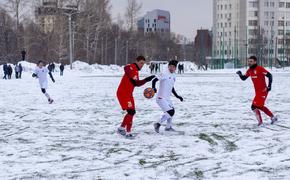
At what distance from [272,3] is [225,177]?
128 metres

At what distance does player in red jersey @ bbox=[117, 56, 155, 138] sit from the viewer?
8.70m

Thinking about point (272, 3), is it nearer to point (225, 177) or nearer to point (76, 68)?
point (76, 68)

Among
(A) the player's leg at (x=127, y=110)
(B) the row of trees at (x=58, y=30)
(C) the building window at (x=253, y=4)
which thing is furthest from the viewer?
(C) the building window at (x=253, y=4)

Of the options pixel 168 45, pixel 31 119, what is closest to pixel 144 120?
pixel 31 119

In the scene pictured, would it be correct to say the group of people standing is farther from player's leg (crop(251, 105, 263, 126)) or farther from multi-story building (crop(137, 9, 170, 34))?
multi-story building (crop(137, 9, 170, 34))

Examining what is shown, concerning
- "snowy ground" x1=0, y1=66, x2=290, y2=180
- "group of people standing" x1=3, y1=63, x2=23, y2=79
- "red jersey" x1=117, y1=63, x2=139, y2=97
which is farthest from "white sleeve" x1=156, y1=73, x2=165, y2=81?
"group of people standing" x1=3, y1=63, x2=23, y2=79

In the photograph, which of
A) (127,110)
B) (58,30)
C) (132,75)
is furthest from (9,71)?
(132,75)

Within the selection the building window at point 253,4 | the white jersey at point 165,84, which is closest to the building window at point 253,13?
the building window at point 253,4

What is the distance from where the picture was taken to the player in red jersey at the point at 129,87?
870cm

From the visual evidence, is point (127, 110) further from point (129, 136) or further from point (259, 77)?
point (259, 77)

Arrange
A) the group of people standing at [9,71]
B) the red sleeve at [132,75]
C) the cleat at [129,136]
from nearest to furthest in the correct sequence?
the red sleeve at [132,75]
the cleat at [129,136]
the group of people standing at [9,71]

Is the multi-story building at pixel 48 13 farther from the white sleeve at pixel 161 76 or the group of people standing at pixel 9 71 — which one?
the white sleeve at pixel 161 76

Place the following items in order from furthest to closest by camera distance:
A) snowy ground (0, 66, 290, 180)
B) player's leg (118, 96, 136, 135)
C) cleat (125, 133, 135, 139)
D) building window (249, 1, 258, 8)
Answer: building window (249, 1, 258, 8) < cleat (125, 133, 135, 139) < player's leg (118, 96, 136, 135) < snowy ground (0, 66, 290, 180)

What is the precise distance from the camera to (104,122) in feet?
38.2
